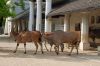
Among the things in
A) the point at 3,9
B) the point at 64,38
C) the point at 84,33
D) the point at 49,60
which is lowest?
the point at 49,60

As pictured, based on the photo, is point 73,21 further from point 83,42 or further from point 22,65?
point 22,65

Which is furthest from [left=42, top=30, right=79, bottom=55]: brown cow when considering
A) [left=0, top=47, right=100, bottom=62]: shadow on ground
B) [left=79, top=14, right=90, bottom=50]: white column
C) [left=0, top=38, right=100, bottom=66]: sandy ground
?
[left=79, top=14, right=90, bottom=50]: white column

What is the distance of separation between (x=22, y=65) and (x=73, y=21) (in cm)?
1441

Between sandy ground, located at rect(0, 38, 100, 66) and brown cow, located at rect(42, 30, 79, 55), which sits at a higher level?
brown cow, located at rect(42, 30, 79, 55)

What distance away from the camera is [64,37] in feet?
61.9

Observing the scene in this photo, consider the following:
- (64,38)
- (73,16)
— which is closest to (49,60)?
(64,38)

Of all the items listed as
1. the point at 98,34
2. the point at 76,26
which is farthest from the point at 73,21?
the point at 98,34

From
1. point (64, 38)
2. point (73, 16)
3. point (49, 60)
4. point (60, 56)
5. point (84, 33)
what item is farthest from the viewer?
point (73, 16)

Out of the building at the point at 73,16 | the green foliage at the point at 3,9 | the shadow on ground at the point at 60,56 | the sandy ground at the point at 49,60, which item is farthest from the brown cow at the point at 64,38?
the green foliage at the point at 3,9

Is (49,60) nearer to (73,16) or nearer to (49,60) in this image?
(49,60)

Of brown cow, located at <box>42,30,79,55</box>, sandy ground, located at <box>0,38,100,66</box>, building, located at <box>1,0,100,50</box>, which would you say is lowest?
sandy ground, located at <box>0,38,100,66</box>

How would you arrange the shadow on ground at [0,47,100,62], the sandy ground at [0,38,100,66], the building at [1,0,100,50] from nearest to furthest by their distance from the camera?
the sandy ground at [0,38,100,66]
the shadow on ground at [0,47,100,62]
the building at [1,0,100,50]

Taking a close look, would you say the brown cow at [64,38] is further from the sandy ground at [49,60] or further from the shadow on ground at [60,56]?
the sandy ground at [49,60]

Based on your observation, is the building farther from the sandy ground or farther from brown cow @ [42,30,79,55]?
the sandy ground
